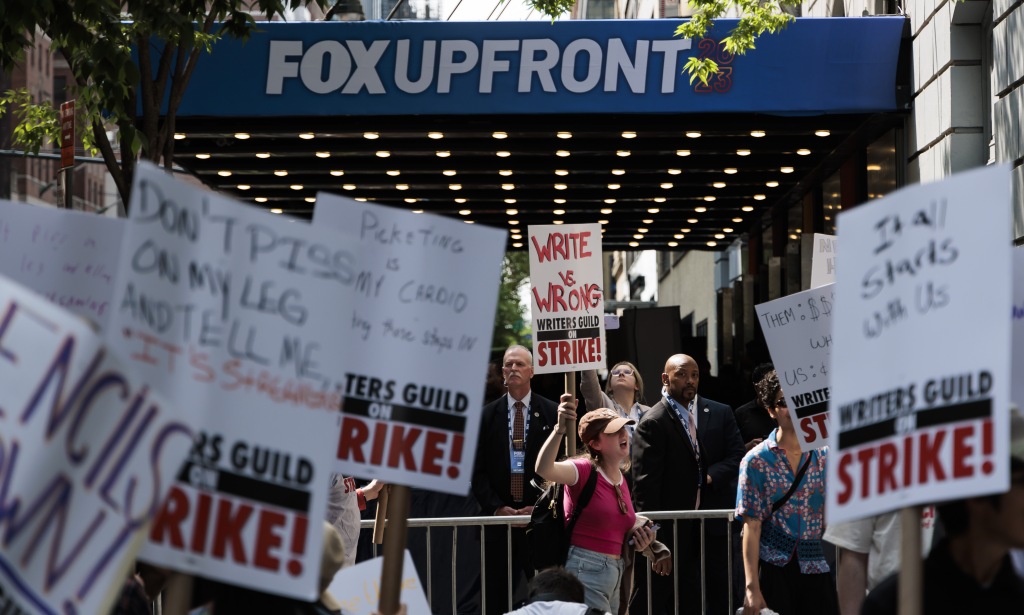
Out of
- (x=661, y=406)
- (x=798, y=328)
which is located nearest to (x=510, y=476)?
(x=661, y=406)

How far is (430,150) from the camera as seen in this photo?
18.8m

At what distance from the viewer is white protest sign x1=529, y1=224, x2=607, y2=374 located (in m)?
10.6

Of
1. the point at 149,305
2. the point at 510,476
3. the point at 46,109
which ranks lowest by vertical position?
the point at 510,476

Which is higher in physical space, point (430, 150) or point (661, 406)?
point (430, 150)

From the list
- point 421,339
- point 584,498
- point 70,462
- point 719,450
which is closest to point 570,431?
point 584,498

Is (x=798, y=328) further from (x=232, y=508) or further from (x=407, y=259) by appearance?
(x=232, y=508)

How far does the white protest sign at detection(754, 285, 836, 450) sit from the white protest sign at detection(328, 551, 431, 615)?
2.37 metres

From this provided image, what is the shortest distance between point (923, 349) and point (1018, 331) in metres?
2.11

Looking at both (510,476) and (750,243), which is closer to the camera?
(510,476)

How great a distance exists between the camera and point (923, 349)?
12.7 feet

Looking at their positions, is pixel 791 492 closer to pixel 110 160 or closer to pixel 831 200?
pixel 110 160

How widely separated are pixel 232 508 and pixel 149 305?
59 centimetres

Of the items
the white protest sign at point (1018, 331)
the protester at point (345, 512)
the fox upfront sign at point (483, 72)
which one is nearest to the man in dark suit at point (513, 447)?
the protester at point (345, 512)

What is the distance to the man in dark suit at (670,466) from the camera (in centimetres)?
1020
